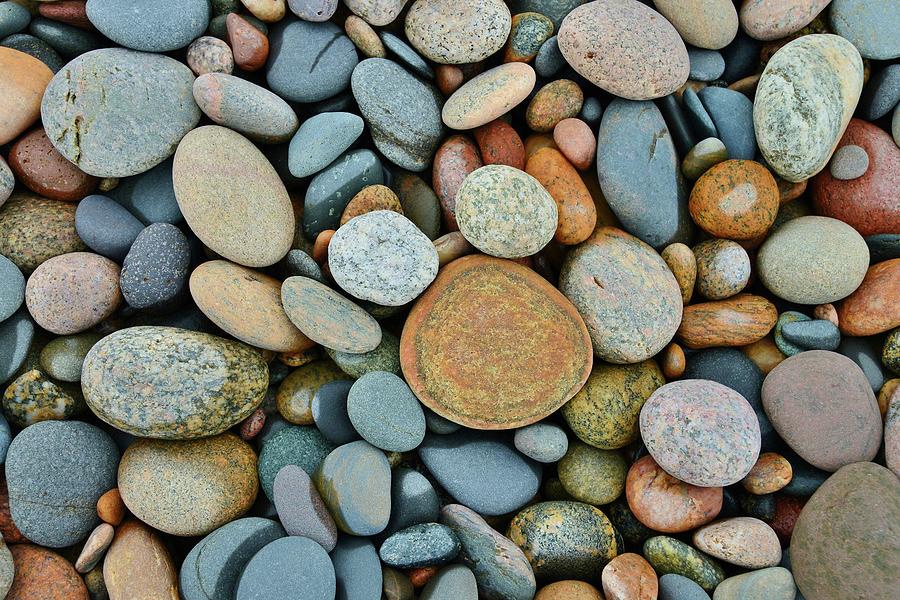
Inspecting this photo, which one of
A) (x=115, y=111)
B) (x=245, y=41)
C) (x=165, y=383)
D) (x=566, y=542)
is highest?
(x=245, y=41)

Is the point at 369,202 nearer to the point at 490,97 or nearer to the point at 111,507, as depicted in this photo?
the point at 490,97

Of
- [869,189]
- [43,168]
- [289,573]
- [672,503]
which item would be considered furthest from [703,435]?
[43,168]

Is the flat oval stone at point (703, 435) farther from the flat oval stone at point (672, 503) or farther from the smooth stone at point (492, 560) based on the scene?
the smooth stone at point (492, 560)

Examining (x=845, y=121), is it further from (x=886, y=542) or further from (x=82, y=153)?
(x=82, y=153)

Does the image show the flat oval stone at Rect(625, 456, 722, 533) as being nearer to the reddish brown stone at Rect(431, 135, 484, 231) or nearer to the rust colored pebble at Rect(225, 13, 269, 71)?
the reddish brown stone at Rect(431, 135, 484, 231)

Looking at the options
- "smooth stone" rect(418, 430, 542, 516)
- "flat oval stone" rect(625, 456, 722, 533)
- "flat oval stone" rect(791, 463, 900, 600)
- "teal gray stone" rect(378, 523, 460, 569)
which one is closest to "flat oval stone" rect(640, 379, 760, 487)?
"flat oval stone" rect(625, 456, 722, 533)

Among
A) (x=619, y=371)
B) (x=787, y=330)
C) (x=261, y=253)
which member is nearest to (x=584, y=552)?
(x=619, y=371)

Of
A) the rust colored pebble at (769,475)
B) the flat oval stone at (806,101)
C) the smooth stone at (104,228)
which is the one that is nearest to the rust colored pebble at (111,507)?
the smooth stone at (104,228)
